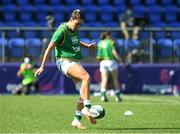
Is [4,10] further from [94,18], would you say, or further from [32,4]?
[94,18]

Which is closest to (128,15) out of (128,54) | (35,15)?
(128,54)

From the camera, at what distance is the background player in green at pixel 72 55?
12.4 metres

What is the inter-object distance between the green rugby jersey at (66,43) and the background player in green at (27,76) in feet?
42.8

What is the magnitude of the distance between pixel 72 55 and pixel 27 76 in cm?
1336

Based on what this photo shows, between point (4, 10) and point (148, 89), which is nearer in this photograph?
point (148, 89)

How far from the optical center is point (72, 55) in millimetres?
12719

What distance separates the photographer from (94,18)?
3225cm

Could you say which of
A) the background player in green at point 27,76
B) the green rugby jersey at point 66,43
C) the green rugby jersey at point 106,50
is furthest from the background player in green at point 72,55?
the background player in green at point 27,76

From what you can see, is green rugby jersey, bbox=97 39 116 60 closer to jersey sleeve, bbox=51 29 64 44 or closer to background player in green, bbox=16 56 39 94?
background player in green, bbox=16 56 39 94

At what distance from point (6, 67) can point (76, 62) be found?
543 inches

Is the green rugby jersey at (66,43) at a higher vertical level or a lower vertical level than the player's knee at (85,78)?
higher

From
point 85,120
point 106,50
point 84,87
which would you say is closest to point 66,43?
point 84,87

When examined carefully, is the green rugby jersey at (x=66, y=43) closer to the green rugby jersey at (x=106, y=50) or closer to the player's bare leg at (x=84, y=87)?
the player's bare leg at (x=84, y=87)

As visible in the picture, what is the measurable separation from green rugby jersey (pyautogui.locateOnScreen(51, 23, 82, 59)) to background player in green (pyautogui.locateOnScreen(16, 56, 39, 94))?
514 inches
